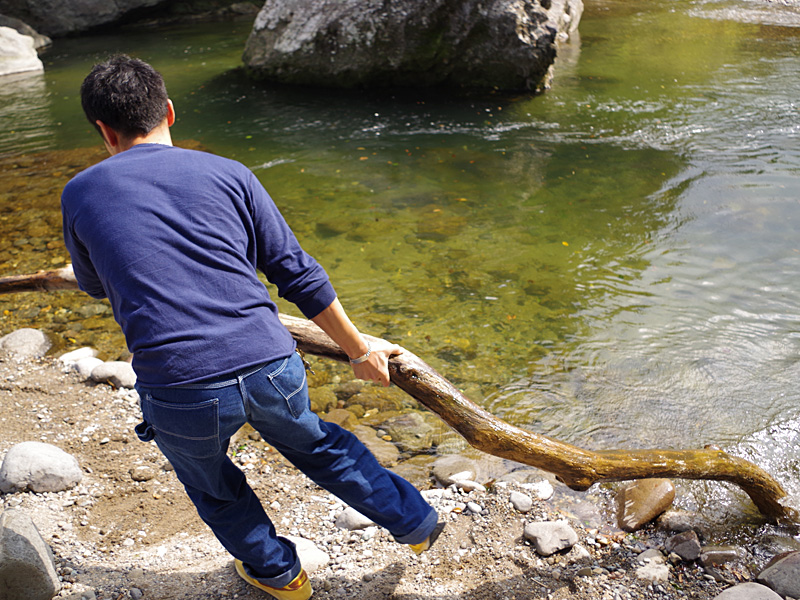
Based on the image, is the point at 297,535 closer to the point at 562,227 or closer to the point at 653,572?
the point at 653,572

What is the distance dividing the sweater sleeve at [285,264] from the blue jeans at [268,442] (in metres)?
0.21

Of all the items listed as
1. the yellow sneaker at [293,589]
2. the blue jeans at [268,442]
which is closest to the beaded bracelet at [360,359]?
the blue jeans at [268,442]

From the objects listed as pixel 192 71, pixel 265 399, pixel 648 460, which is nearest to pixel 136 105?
pixel 265 399

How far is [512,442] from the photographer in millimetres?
2664

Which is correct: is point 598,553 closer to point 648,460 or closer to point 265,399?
point 648,460

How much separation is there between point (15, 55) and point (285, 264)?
17.1 meters

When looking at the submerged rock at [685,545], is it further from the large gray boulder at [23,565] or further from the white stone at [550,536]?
the large gray boulder at [23,565]

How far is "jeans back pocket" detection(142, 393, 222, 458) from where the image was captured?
6.28 feet

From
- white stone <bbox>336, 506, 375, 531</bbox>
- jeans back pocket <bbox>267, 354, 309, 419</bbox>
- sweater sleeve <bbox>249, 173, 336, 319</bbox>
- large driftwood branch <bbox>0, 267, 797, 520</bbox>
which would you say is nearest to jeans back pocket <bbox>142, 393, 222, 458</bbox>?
jeans back pocket <bbox>267, 354, 309, 419</bbox>

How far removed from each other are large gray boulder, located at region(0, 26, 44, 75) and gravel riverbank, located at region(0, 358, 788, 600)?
14.7 meters

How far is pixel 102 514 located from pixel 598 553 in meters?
2.49

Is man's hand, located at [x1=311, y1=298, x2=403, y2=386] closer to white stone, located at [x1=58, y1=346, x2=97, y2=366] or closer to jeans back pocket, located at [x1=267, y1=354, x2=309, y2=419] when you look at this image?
jeans back pocket, located at [x1=267, y1=354, x2=309, y2=419]

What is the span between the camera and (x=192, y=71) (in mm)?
14375

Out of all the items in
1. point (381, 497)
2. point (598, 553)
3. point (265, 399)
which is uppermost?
point (265, 399)
